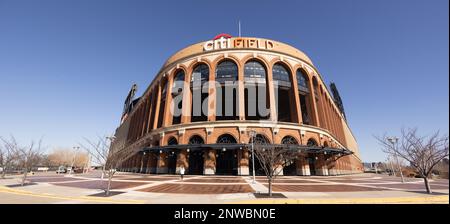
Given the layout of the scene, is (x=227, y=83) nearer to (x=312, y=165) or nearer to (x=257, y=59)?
(x=257, y=59)

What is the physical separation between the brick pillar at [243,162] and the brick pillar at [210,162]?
3.99m

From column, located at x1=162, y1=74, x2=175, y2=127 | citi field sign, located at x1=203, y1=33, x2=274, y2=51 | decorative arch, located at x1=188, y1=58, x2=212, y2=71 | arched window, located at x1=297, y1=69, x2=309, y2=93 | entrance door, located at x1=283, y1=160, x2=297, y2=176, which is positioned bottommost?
entrance door, located at x1=283, y1=160, x2=297, y2=176

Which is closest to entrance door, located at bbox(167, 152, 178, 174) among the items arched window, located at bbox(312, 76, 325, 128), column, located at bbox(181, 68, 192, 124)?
column, located at bbox(181, 68, 192, 124)

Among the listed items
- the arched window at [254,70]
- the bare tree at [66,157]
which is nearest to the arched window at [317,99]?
the arched window at [254,70]

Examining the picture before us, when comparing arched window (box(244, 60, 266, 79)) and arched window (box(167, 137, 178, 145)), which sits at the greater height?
arched window (box(244, 60, 266, 79))

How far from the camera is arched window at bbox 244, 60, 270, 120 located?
36.1 m

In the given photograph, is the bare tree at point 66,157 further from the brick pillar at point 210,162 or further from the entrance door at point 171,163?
the brick pillar at point 210,162

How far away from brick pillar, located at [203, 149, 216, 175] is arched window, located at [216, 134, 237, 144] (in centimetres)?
206

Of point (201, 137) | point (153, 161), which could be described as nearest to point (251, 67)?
point (201, 137)

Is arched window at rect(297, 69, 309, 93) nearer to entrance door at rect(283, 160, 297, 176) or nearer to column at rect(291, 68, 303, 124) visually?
column at rect(291, 68, 303, 124)

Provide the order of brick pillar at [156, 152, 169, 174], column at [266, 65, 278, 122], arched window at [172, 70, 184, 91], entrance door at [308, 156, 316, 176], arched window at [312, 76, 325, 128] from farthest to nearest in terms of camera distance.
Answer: arched window at [312, 76, 325, 128]
arched window at [172, 70, 184, 91]
entrance door at [308, 156, 316, 176]
brick pillar at [156, 152, 169, 174]
column at [266, 65, 278, 122]

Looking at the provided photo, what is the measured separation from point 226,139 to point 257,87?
40.3ft

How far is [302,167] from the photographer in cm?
3103
